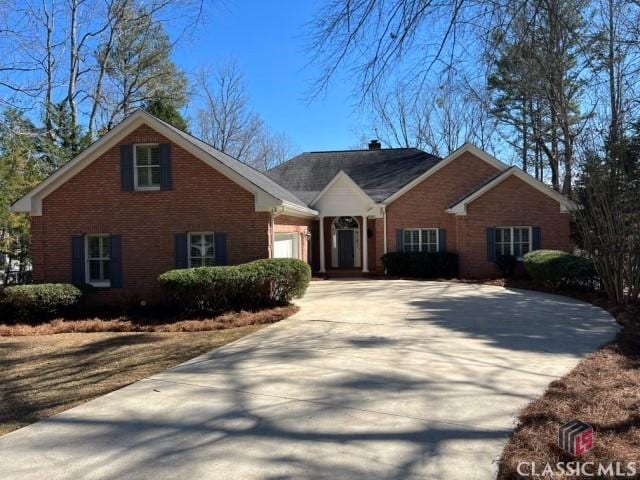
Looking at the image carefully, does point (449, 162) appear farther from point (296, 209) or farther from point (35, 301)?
point (35, 301)

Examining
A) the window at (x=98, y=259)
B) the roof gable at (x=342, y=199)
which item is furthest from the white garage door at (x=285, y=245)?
the window at (x=98, y=259)

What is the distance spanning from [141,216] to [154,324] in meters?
4.37

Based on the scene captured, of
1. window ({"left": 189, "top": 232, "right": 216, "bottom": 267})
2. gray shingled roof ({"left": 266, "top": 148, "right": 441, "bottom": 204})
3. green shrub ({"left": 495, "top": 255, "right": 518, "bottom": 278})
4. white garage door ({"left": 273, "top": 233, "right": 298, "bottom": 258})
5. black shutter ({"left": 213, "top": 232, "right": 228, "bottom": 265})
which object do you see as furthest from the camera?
gray shingled roof ({"left": 266, "top": 148, "right": 441, "bottom": 204})

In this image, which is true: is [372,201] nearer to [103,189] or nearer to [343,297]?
[343,297]

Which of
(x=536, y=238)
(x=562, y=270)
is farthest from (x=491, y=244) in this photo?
(x=562, y=270)

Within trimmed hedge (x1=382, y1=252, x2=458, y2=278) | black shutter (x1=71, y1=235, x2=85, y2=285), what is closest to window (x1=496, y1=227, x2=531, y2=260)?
trimmed hedge (x1=382, y1=252, x2=458, y2=278)

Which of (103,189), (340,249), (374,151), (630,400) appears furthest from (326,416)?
(374,151)

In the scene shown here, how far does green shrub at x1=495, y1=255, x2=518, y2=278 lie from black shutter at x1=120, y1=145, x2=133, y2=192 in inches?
555

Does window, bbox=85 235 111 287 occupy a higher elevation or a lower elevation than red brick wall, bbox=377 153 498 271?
lower

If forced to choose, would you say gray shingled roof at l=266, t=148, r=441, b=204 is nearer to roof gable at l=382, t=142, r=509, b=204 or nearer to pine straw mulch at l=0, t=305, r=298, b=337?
roof gable at l=382, t=142, r=509, b=204

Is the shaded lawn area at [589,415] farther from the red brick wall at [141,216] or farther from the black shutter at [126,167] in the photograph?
the black shutter at [126,167]

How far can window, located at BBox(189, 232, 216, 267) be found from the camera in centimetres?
1454

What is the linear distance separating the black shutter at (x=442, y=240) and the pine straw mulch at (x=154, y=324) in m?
10.6

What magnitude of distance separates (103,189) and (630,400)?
14.1 m
